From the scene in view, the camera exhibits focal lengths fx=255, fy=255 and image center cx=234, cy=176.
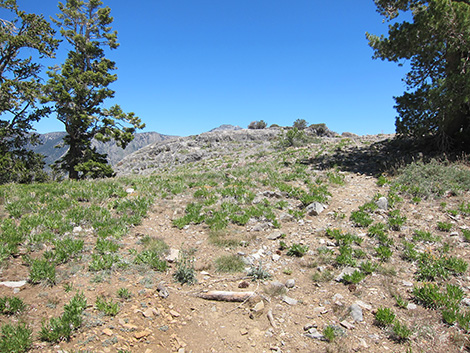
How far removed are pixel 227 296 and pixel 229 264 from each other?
3.86 feet

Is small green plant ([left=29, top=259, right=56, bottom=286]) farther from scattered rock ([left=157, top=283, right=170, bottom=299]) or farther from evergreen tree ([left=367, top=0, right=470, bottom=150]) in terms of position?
evergreen tree ([left=367, top=0, right=470, bottom=150])

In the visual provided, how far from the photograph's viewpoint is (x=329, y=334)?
4.50 metres

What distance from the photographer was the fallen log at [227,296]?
18.2ft

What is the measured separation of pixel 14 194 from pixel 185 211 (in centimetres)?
639

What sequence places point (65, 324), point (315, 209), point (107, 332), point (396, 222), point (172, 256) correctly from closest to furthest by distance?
point (65, 324), point (107, 332), point (172, 256), point (396, 222), point (315, 209)

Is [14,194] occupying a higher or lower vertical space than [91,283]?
higher

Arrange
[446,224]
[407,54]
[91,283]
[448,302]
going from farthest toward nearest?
[407,54], [446,224], [91,283], [448,302]

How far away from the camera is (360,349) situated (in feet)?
14.1

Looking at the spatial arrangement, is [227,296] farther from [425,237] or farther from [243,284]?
[425,237]

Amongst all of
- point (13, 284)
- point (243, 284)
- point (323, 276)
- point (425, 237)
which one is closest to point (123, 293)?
point (13, 284)

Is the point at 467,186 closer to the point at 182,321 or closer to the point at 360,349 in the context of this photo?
the point at 360,349

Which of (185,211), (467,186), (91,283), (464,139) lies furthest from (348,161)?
(91,283)

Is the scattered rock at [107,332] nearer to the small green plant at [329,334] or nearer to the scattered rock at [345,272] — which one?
the small green plant at [329,334]

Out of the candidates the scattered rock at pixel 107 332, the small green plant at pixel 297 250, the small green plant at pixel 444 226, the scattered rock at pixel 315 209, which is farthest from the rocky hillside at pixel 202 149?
the scattered rock at pixel 107 332
